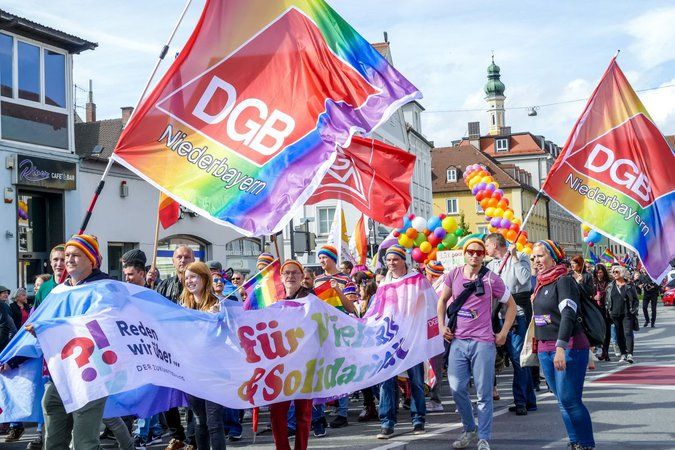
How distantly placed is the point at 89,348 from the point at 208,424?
59.3 inches

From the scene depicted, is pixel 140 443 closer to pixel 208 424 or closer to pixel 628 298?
pixel 208 424

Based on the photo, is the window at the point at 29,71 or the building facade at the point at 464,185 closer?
the window at the point at 29,71

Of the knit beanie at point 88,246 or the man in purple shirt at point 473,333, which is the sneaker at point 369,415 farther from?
the knit beanie at point 88,246

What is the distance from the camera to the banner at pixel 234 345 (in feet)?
18.3

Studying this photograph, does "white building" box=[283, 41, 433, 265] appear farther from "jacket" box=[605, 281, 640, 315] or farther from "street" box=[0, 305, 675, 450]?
"street" box=[0, 305, 675, 450]

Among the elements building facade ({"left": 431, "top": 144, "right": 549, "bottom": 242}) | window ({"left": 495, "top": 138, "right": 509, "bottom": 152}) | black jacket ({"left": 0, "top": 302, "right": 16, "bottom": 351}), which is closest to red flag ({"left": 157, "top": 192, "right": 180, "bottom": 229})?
black jacket ({"left": 0, "top": 302, "right": 16, "bottom": 351})

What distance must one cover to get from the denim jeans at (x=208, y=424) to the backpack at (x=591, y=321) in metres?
3.07

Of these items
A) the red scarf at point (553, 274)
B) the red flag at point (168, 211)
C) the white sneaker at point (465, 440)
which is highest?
the red flag at point (168, 211)

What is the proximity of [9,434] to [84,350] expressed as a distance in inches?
206

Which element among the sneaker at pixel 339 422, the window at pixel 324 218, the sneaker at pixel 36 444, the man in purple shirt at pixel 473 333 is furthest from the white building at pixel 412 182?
the man in purple shirt at pixel 473 333

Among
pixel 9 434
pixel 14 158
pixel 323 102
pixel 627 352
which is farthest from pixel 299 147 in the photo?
pixel 14 158

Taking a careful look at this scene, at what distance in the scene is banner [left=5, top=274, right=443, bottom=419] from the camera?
18.3ft

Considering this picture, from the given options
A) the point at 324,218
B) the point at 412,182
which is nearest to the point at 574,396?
the point at 324,218

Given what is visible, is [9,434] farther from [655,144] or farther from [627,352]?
[627,352]
